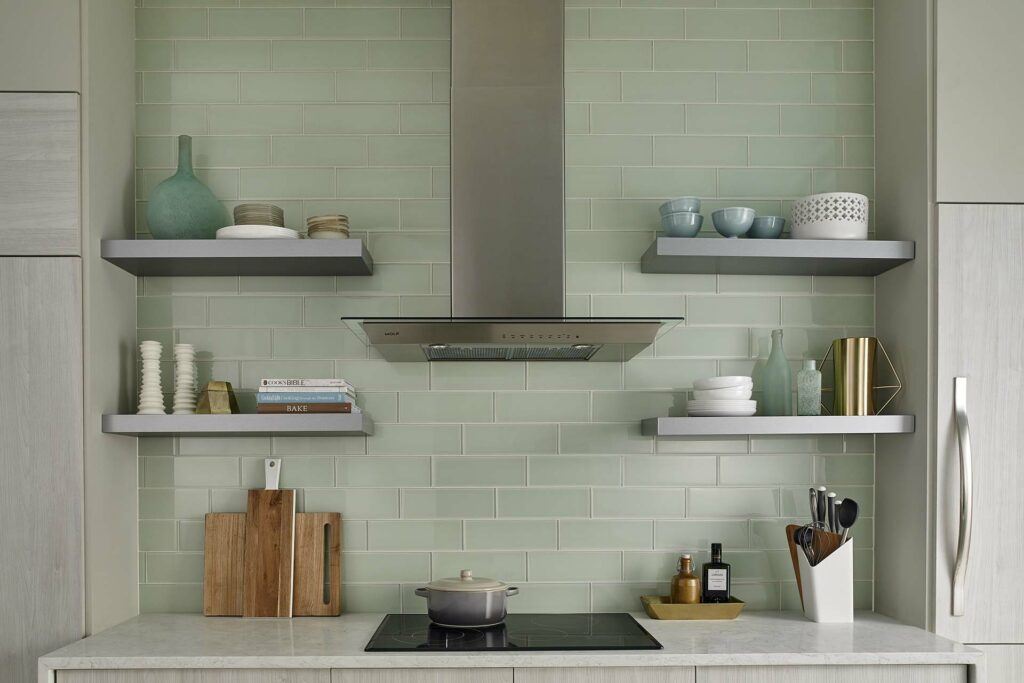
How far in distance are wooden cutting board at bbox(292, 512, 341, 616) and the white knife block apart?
1.38 metres

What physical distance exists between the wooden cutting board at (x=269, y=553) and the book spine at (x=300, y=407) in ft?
1.02

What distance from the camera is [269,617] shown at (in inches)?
112

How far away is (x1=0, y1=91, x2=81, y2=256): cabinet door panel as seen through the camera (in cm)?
259

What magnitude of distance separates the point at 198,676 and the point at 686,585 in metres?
1.34

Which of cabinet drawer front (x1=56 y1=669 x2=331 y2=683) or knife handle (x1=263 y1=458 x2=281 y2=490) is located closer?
cabinet drawer front (x1=56 y1=669 x2=331 y2=683)

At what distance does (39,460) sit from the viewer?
2.58m

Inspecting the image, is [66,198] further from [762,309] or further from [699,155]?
[762,309]

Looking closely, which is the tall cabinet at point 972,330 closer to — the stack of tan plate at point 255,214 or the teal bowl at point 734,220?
the teal bowl at point 734,220

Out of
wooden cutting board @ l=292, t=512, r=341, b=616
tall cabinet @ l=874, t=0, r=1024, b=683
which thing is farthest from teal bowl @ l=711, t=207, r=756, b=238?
wooden cutting board @ l=292, t=512, r=341, b=616

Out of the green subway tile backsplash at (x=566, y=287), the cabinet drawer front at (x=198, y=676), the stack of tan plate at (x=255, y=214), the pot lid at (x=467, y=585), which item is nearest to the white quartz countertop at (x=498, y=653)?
the cabinet drawer front at (x=198, y=676)

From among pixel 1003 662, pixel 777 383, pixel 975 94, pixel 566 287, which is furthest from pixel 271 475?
pixel 975 94

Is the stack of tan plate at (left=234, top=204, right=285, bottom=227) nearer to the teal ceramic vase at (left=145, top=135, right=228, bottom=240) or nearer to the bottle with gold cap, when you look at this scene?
the teal ceramic vase at (left=145, top=135, right=228, bottom=240)

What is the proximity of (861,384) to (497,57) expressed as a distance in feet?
4.58

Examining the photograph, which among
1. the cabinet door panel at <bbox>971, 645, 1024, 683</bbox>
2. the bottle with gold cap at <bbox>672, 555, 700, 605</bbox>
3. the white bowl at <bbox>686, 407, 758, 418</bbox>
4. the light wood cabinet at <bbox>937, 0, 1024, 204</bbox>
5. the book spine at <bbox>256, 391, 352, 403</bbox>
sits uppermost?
the light wood cabinet at <bbox>937, 0, 1024, 204</bbox>
